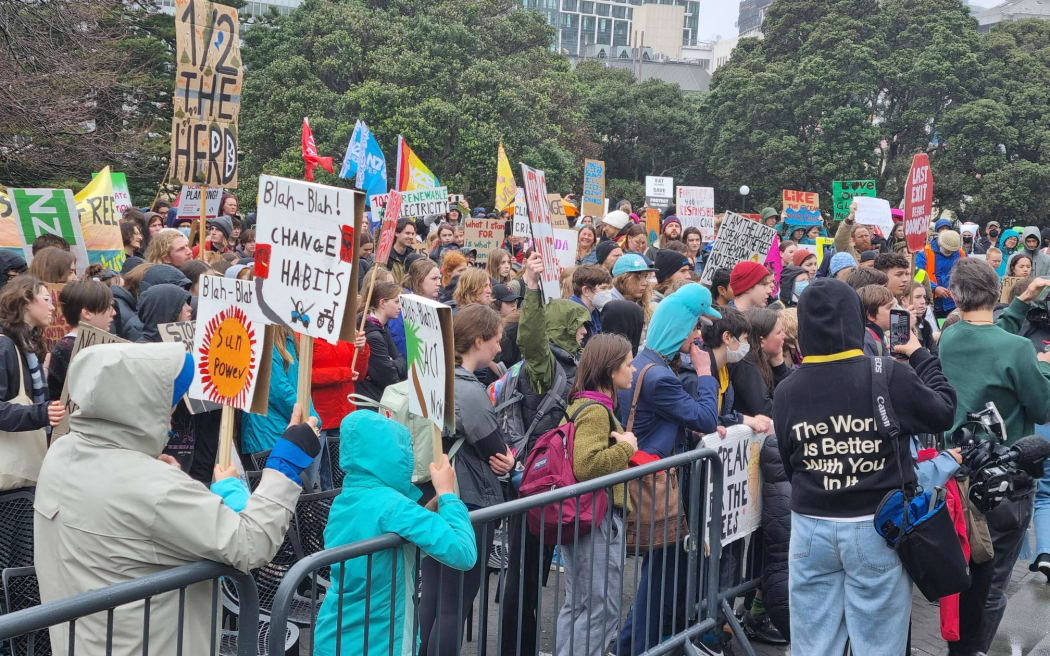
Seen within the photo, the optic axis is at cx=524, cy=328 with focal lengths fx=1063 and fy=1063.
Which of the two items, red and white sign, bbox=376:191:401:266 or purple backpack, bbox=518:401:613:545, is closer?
purple backpack, bbox=518:401:613:545

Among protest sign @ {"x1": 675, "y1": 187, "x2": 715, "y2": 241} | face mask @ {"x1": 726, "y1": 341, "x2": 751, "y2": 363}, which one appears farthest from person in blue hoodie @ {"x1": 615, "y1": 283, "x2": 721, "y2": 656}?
protest sign @ {"x1": 675, "y1": 187, "x2": 715, "y2": 241}

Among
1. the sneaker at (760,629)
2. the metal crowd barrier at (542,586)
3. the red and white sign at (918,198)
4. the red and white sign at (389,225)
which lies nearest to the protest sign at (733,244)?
the red and white sign at (918,198)

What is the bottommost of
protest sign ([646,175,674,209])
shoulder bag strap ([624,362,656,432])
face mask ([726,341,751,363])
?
shoulder bag strap ([624,362,656,432])

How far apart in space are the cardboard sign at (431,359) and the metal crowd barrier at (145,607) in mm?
863

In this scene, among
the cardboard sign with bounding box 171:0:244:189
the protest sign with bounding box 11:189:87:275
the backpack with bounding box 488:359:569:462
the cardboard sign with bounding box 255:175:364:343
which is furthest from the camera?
the cardboard sign with bounding box 171:0:244:189

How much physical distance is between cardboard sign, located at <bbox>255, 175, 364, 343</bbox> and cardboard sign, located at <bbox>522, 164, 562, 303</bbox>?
2056 mm

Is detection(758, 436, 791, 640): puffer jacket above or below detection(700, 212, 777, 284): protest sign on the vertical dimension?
below

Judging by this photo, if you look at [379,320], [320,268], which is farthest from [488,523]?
[379,320]

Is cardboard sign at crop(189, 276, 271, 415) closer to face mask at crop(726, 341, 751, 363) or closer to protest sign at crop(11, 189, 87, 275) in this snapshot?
face mask at crop(726, 341, 751, 363)

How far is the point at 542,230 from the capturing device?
6.10 meters

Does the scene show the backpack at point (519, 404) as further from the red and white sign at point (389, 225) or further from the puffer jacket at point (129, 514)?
the puffer jacket at point (129, 514)

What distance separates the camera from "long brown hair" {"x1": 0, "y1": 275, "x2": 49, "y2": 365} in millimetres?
5285

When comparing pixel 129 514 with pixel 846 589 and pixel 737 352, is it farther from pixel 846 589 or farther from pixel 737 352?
pixel 737 352

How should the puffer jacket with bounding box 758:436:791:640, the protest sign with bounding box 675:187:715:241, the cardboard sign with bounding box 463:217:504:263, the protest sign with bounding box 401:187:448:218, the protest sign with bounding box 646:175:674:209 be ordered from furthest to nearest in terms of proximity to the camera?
the protest sign with bounding box 646:175:674:209 → the protest sign with bounding box 675:187:715:241 → the protest sign with bounding box 401:187:448:218 → the cardboard sign with bounding box 463:217:504:263 → the puffer jacket with bounding box 758:436:791:640
